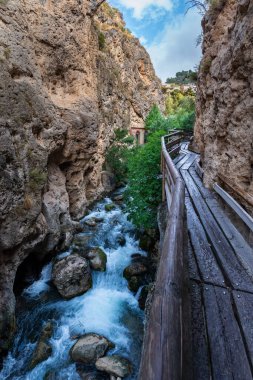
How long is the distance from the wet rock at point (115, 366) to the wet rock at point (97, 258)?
3.54 m

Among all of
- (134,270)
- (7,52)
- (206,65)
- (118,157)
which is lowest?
(134,270)

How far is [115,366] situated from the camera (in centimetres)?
527

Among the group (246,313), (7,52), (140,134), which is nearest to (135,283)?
(246,313)

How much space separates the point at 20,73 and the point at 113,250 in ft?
26.8

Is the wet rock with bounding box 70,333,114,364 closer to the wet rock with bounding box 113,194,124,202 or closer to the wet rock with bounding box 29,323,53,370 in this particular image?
the wet rock with bounding box 29,323,53,370

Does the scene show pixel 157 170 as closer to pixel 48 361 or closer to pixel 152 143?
pixel 152 143

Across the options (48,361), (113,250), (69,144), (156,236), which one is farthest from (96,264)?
Answer: (69,144)

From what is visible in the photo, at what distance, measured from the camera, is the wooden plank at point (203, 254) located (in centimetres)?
287

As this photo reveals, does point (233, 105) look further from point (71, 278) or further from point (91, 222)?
point (91, 222)

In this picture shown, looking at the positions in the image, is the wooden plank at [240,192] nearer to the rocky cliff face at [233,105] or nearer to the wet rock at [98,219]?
the rocky cliff face at [233,105]

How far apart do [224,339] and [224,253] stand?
1584mm

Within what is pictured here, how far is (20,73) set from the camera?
7.45 m

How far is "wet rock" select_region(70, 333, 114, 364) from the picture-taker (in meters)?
5.53

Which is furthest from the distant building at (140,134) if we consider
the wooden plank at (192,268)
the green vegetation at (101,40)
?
the wooden plank at (192,268)
